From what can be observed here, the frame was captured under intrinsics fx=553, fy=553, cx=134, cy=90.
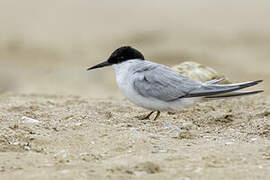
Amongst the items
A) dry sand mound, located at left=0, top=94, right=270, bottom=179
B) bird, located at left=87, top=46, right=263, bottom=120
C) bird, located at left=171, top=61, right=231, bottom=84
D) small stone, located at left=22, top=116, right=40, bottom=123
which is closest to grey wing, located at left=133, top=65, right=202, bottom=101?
bird, located at left=87, top=46, right=263, bottom=120

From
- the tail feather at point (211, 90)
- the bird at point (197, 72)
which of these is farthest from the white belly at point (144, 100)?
the bird at point (197, 72)

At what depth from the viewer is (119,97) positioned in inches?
346

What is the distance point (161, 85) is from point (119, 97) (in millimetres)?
3229

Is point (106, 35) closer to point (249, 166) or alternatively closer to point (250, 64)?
point (250, 64)

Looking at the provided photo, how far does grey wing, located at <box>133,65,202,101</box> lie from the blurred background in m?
4.70

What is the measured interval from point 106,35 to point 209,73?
6.96 meters

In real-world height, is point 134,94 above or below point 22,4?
below

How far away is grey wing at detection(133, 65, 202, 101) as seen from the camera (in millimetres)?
5570

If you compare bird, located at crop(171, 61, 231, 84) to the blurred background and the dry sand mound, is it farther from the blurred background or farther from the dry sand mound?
the blurred background

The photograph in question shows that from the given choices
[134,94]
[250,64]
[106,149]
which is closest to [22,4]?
[250,64]

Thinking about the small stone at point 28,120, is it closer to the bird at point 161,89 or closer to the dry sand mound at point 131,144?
the dry sand mound at point 131,144

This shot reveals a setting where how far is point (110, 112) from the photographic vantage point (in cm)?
611

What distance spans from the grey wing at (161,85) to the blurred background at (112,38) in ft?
15.4

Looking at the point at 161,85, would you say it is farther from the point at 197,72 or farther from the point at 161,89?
the point at 197,72
